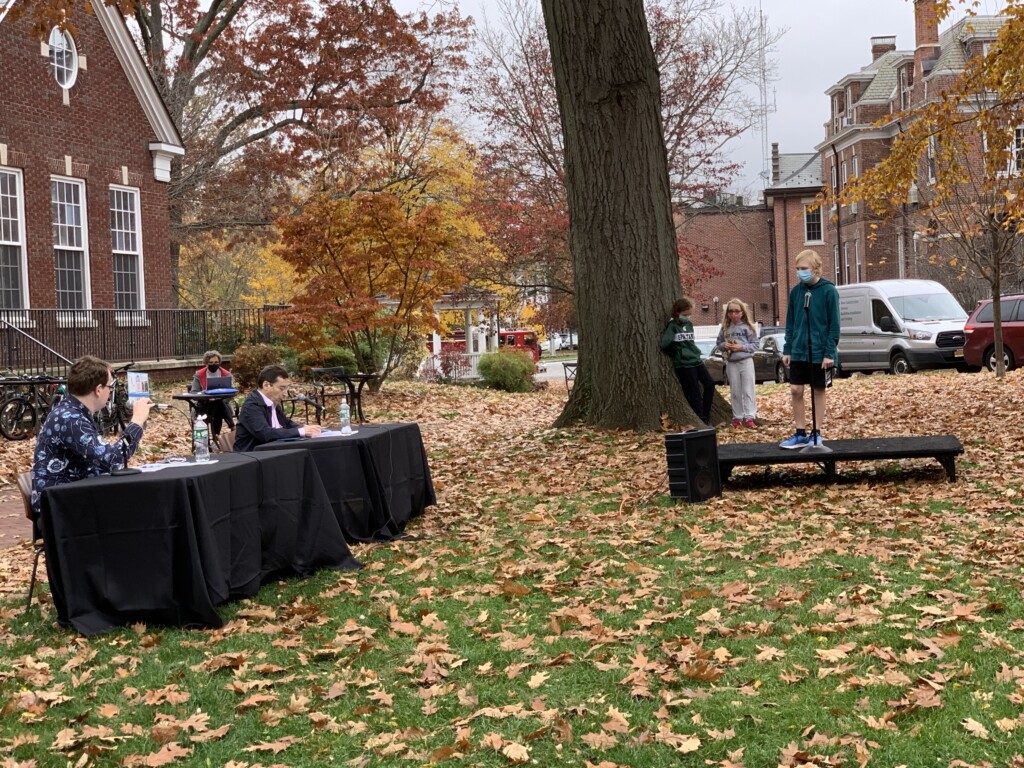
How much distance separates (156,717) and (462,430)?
535 inches

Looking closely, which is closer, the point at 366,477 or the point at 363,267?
the point at 366,477

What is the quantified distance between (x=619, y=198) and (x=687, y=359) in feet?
6.84

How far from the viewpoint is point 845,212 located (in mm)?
56250

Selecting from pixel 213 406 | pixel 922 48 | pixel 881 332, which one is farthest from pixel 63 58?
pixel 922 48

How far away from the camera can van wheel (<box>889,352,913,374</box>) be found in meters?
27.8

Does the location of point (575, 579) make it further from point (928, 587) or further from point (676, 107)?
point (676, 107)

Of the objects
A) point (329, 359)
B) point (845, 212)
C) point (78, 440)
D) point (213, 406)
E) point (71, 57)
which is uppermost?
point (71, 57)

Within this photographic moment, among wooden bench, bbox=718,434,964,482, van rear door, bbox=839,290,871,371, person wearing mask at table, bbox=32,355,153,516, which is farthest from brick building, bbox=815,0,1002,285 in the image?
person wearing mask at table, bbox=32,355,153,516

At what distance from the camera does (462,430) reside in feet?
62.4

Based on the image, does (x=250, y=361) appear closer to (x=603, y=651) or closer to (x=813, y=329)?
(x=813, y=329)

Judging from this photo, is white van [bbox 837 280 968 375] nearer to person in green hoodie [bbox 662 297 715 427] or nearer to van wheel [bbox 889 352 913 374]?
van wheel [bbox 889 352 913 374]

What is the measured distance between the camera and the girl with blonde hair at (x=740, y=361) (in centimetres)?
1545

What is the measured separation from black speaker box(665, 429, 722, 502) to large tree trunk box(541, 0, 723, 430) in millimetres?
3380

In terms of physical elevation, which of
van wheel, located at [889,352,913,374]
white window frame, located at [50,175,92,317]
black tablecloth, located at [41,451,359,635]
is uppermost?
white window frame, located at [50,175,92,317]
